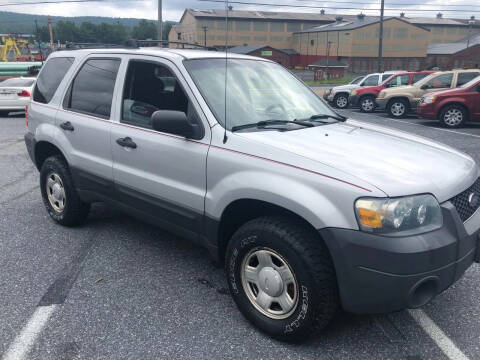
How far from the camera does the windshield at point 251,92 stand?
3.33 m

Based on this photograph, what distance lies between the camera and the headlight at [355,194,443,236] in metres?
2.43

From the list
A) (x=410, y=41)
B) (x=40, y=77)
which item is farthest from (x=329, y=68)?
(x=40, y=77)

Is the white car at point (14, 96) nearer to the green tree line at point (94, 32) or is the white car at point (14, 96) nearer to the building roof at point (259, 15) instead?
the building roof at point (259, 15)

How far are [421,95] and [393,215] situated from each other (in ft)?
48.5

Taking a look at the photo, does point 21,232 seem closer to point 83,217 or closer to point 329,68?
point 83,217

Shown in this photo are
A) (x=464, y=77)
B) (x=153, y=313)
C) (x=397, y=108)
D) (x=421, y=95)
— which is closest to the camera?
(x=153, y=313)

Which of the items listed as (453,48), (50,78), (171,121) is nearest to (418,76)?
(50,78)

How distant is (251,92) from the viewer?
11.8 feet

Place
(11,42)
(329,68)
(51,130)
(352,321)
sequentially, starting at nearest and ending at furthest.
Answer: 1. (352,321)
2. (51,130)
3. (11,42)
4. (329,68)

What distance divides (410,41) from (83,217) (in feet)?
258

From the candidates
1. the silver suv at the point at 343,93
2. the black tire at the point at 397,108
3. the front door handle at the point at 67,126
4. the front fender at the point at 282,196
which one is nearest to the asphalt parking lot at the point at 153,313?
the front fender at the point at 282,196

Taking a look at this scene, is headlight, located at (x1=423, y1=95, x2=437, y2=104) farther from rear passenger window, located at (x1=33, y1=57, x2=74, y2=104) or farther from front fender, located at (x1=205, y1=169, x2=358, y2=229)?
front fender, located at (x1=205, y1=169, x2=358, y2=229)

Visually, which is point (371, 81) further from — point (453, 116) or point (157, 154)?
point (157, 154)

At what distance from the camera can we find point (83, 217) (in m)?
4.89
